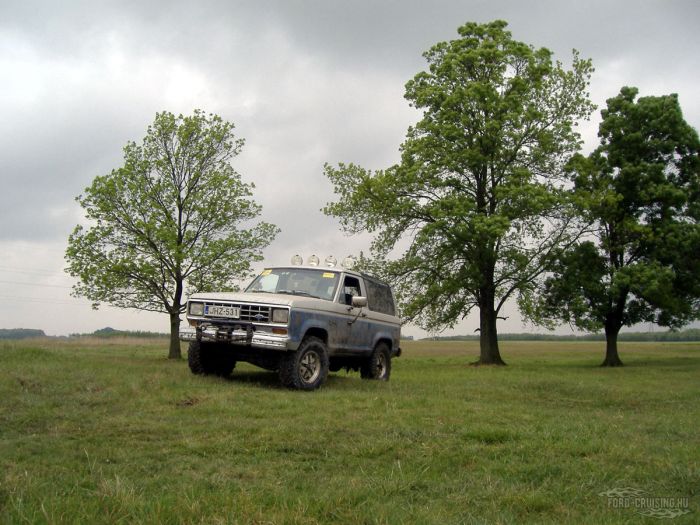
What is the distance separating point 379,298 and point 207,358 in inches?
158

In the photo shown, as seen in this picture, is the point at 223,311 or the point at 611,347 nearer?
the point at 223,311

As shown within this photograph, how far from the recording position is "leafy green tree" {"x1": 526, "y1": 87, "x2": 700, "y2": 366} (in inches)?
1083

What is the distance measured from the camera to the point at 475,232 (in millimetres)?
24922

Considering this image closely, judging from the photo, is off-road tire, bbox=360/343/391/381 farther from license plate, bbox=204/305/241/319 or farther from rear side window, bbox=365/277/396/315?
license plate, bbox=204/305/241/319

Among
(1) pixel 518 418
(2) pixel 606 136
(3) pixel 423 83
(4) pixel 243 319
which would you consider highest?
(3) pixel 423 83

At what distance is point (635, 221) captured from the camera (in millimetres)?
27922

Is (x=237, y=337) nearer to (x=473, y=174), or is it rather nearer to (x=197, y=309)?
(x=197, y=309)

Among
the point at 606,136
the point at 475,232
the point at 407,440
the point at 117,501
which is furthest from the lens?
the point at 606,136

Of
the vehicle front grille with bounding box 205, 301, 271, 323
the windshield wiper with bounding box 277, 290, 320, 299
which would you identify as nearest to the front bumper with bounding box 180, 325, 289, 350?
the vehicle front grille with bounding box 205, 301, 271, 323

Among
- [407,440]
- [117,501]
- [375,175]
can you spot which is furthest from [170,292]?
[117,501]

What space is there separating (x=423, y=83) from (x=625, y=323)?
1546cm

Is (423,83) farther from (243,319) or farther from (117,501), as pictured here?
(117,501)

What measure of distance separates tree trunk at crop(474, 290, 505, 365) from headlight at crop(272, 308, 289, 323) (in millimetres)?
18804

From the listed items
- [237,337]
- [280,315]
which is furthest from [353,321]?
[237,337]
